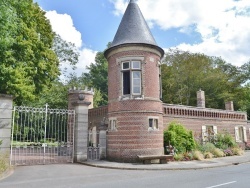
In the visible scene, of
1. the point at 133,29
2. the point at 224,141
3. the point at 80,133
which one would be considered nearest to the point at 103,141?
the point at 80,133

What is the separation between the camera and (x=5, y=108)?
12.1m

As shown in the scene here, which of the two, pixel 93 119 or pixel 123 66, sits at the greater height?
pixel 123 66

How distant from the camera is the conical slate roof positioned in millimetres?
15841

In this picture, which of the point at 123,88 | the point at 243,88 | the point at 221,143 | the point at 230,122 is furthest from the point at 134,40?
the point at 243,88

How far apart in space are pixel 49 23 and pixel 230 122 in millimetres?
21041

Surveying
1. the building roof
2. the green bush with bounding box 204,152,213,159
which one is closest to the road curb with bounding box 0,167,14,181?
the building roof

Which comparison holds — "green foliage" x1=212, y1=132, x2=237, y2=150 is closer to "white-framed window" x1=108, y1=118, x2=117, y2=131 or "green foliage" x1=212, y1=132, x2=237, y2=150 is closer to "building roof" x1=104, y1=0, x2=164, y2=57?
"building roof" x1=104, y1=0, x2=164, y2=57

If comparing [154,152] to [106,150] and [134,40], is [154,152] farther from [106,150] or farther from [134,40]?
[134,40]

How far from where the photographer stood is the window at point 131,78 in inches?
617

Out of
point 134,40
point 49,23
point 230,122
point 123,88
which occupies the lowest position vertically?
point 230,122

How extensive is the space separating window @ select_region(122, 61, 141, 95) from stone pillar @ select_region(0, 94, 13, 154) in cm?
685

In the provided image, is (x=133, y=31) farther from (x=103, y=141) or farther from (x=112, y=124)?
(x=103, y=141)

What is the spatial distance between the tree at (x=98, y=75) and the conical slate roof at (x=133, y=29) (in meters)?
31.5

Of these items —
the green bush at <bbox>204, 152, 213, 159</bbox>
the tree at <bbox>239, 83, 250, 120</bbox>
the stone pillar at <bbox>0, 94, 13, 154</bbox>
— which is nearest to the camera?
the stone pillar at <bbox>0, 94, 13, 154</bbox>
